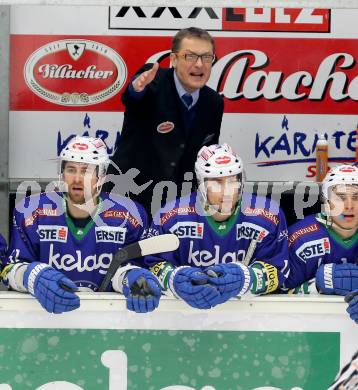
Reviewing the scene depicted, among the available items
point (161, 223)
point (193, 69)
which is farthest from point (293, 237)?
point (193, 69)

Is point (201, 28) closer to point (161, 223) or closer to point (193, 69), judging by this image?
point (193, 69)

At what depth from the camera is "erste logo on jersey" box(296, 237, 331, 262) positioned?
5.46 metres

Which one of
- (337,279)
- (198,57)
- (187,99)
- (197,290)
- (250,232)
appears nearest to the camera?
(197,290)

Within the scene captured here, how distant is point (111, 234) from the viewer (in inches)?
216

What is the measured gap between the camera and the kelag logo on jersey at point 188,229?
17.9 ft

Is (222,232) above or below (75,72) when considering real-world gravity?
below

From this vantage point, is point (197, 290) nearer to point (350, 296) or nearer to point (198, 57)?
point (350, 296)

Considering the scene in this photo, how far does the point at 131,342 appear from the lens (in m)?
4.92

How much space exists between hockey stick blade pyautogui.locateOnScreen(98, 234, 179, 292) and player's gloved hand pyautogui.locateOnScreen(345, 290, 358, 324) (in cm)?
74

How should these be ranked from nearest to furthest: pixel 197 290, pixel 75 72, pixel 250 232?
pixel 197 290 → pixel 250 232 → pixel 75 72

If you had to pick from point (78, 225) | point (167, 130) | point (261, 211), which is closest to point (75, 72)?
point (167, 130)

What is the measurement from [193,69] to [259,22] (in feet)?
1.92

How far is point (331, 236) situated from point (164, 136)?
5.61ft

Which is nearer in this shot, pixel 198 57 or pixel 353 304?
pixel 353 304
